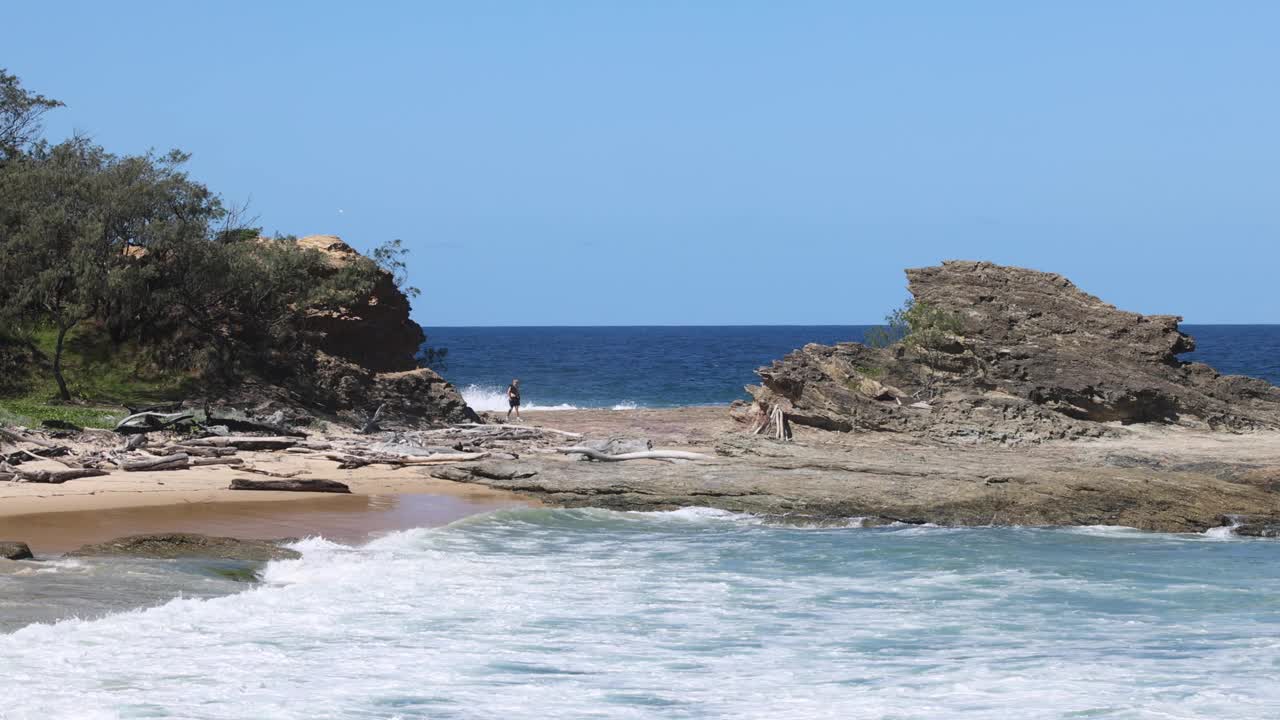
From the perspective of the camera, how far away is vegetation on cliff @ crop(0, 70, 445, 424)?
27.8 m

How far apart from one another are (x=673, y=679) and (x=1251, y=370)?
76.5 meters

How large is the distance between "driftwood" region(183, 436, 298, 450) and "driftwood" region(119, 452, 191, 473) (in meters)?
1.41

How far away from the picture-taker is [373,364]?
3216 centimetres

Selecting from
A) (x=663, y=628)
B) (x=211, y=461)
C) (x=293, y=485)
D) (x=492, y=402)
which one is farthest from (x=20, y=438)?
(x=492, y=402)

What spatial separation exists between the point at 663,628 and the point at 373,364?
68.6 ft

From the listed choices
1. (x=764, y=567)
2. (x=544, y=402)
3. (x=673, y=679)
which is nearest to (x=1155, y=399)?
(x=764, y=567)

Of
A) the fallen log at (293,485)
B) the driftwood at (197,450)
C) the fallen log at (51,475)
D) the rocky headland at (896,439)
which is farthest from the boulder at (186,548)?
the driftwood at (197,450)

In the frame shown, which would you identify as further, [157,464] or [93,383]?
[93,383]

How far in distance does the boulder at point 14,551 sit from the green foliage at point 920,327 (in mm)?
19728

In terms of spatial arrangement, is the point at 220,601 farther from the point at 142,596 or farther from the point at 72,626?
the point at 72,626

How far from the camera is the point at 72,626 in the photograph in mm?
11242

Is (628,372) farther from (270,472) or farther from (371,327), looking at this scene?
(270,472)

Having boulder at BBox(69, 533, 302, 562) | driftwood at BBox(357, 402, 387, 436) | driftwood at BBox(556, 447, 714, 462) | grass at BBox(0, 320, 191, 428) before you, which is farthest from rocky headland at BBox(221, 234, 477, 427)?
boulder at BBox(69, 533, 302, 562)

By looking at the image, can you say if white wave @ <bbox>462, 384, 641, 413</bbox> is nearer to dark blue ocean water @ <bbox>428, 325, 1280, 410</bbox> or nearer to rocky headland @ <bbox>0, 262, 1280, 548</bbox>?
dark blue ocean water @ <bbox>428, 325, 1280, 410</bbox>
